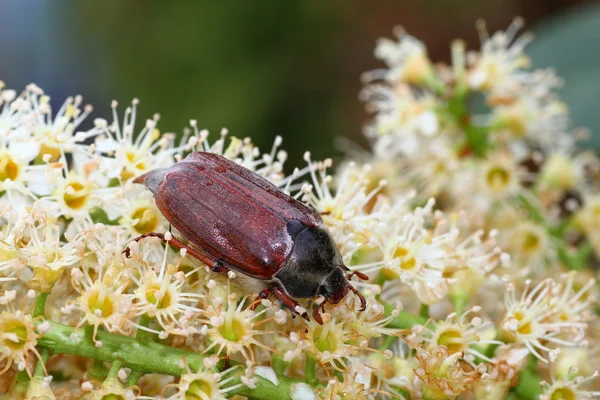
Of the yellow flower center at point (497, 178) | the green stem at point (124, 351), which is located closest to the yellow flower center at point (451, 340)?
the green stem at point (124, 351)

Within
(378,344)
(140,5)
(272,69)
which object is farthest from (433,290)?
(140,5)

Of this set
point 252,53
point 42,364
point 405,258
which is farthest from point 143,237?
point 252,53

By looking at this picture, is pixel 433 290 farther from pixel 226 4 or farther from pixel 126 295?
pixel 226 4

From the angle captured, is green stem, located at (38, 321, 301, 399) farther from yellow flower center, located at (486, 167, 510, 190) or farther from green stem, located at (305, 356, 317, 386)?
yellow flower center, located at (486, 167, 510, 190)

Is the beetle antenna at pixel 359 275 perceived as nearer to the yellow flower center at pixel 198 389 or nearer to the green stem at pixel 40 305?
the yellow flower center at pixel 198 389

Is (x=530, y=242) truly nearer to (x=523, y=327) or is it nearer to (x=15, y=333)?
(x=523, y=327)

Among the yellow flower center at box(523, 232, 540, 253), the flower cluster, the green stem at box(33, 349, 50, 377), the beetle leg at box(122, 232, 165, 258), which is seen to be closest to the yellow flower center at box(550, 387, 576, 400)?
the flower cluster
